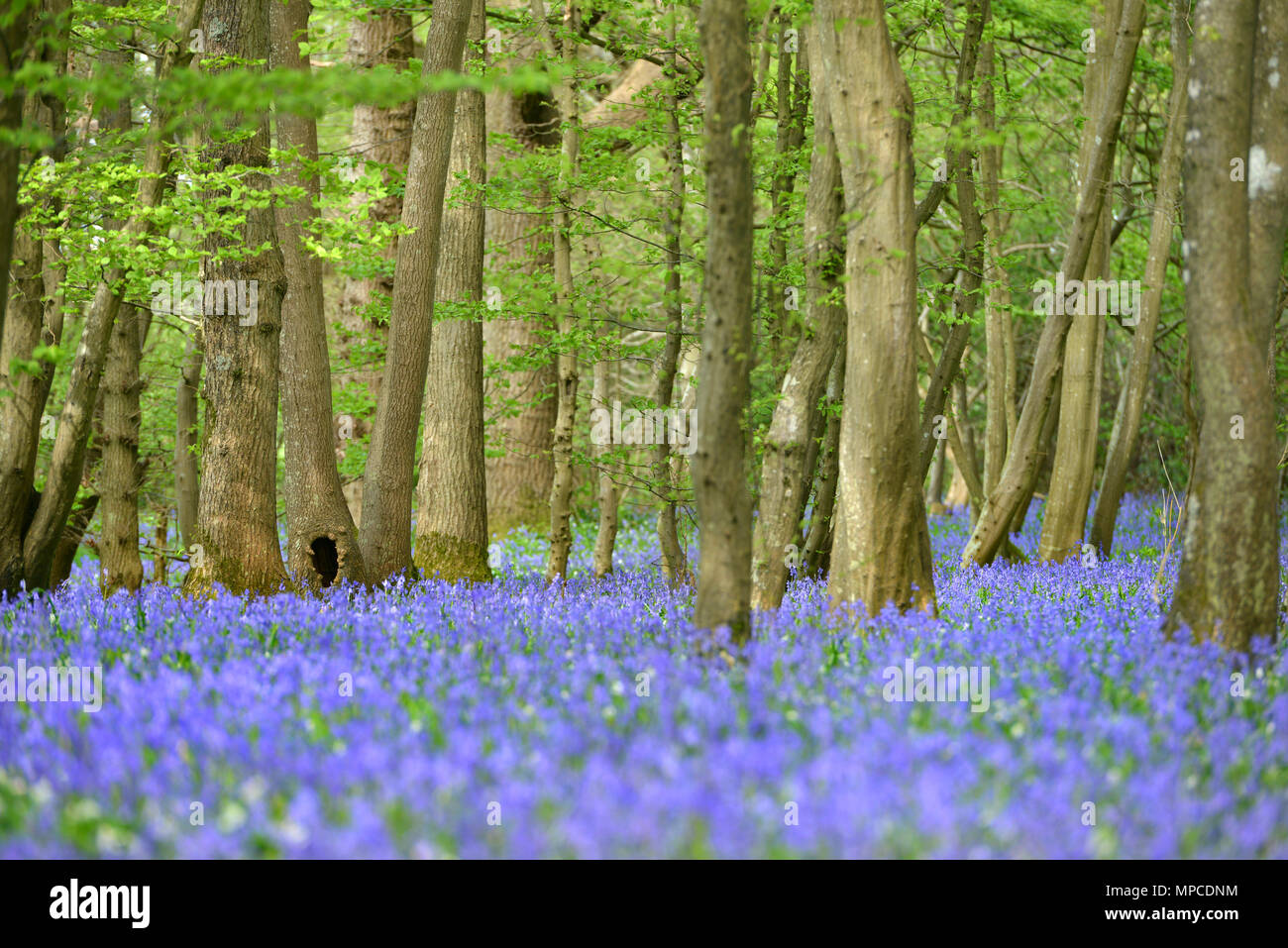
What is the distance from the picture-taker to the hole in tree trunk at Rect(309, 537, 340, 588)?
9859 millimetres

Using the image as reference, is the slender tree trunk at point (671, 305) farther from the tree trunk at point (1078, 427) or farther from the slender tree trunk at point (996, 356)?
the tree trunk at point (1078, 427)

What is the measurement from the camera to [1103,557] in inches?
552

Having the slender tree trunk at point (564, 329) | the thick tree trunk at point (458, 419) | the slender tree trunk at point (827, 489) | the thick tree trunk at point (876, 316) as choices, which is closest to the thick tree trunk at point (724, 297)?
the thick tree trunk at point (876, 316)

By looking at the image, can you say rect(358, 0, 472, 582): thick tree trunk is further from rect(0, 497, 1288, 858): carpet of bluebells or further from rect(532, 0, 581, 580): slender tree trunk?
rect(0, 497, 1288, 858): carpet of bluebells

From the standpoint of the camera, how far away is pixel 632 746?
376cm

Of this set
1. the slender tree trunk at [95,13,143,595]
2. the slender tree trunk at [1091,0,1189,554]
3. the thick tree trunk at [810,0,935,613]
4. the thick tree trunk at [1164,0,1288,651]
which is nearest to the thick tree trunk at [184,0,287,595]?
the slender tree trunk at [95,13,143,595]

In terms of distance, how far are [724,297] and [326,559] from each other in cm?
586

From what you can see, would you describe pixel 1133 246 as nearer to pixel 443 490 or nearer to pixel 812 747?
pixel 443 490

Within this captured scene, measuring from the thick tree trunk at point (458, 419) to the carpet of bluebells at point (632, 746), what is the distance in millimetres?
4617
